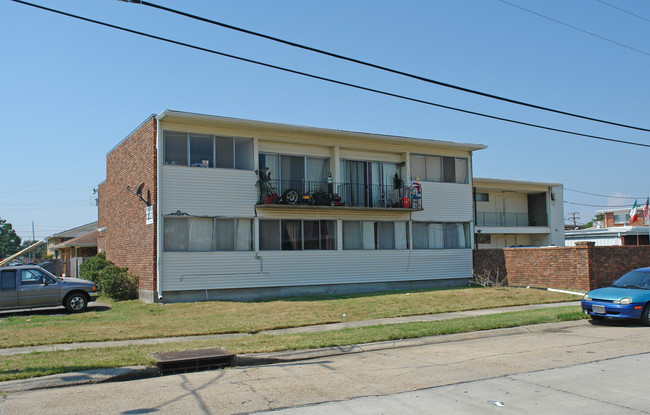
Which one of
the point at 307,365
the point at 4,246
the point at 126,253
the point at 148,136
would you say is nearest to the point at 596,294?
the point at 307,365

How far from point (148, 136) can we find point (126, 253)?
5.64 meters

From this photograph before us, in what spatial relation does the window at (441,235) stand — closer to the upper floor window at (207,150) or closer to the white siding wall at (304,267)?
the white siding wall at (304,267)

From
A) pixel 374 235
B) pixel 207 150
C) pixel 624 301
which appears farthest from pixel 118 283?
pixel 624 301

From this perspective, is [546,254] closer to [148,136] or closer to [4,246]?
[148,136]

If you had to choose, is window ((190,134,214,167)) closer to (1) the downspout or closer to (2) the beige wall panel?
(1) the downspout

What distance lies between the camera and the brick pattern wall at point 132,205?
20.1 meters

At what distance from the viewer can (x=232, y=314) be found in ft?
54.9

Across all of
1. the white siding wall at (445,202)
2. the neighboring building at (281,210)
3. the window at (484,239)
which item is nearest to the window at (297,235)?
the neighboring building at (281,210)

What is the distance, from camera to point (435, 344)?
11.5m

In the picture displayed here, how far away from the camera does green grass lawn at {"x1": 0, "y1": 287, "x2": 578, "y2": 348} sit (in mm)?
13133

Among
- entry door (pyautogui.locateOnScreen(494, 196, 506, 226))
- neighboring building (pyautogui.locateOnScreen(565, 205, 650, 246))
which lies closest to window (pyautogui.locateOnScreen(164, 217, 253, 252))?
entry door (pyautogui.locateOnScreen(494, 196, 506, 226))

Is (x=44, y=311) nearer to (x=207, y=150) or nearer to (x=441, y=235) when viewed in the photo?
(x=207, y=150)

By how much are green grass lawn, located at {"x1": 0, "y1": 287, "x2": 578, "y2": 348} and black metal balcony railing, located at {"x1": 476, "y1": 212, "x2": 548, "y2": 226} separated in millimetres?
15280

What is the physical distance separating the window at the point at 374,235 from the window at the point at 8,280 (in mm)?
12143
